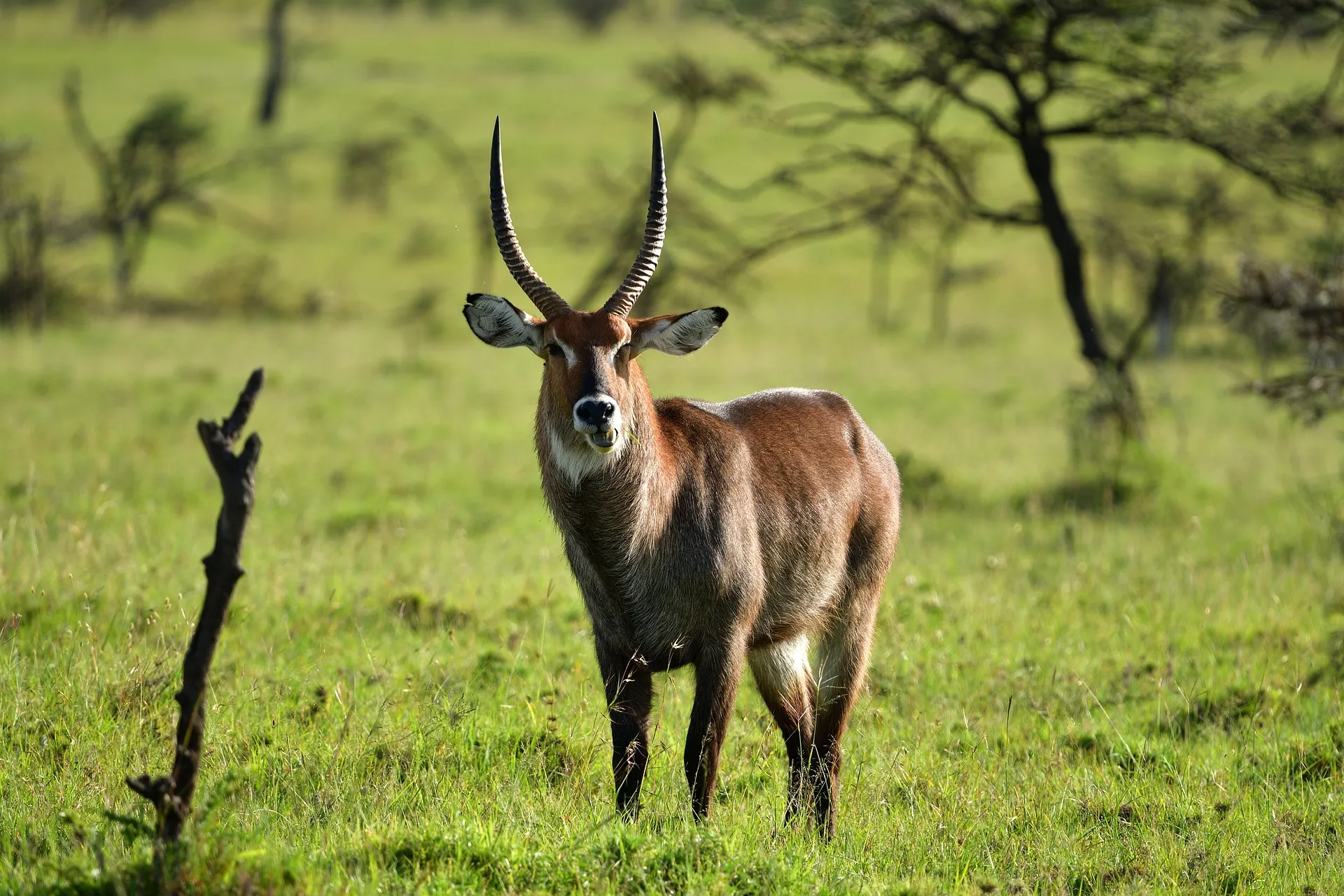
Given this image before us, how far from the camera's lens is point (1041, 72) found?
36.0ft

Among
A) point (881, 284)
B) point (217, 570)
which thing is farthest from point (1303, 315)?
point (881, 284)

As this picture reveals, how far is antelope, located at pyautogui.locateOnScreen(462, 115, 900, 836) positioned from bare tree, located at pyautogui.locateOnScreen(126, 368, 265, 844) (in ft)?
4.09

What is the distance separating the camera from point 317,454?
1135cm

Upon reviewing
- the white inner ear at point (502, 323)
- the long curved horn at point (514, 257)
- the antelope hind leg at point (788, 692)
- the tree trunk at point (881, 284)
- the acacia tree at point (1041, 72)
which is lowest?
the tree trunk at point (881, 284)

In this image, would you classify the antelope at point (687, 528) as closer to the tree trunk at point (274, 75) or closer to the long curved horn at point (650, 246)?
the long curved horn at point (650, 246)

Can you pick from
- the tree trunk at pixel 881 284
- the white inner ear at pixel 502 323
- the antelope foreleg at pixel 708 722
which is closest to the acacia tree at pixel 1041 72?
the white inner ear at pixel 502 323

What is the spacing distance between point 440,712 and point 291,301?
23215mm

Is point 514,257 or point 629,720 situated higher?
point 514,257

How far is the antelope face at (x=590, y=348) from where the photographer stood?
4.34m

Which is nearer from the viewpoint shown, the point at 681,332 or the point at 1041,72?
the point at 681,332

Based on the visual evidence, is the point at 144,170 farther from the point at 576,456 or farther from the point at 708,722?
the point at 708,722

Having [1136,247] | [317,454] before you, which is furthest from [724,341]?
[317,454]

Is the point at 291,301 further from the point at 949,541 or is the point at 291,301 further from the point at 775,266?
the point at 949,541

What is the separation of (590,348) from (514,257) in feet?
1.67
